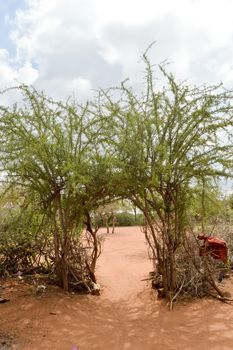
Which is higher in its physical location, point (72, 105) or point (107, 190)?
point (72, 105)

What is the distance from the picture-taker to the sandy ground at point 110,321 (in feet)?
20.5

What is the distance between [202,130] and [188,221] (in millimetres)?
2206

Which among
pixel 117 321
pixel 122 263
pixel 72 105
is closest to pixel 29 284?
pixel 117 321

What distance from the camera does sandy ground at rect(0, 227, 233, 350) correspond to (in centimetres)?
624

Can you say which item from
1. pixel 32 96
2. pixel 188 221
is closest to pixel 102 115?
pixel 32 96

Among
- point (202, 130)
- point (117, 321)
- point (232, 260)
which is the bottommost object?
point (117, 321)

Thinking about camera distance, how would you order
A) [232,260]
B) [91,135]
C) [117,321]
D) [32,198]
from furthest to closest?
[232,260], [32,198], [91,135], [117,321]

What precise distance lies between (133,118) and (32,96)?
2054mm

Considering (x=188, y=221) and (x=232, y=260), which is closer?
(x=188, y=221)

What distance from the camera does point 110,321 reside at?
752 cm

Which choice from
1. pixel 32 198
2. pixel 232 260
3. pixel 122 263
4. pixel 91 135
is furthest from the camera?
pixel 122 263

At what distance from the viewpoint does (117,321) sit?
7594mm

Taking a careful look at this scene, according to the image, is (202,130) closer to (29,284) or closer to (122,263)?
(29,284)

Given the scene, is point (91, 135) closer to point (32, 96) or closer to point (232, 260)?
point (32, 96)
